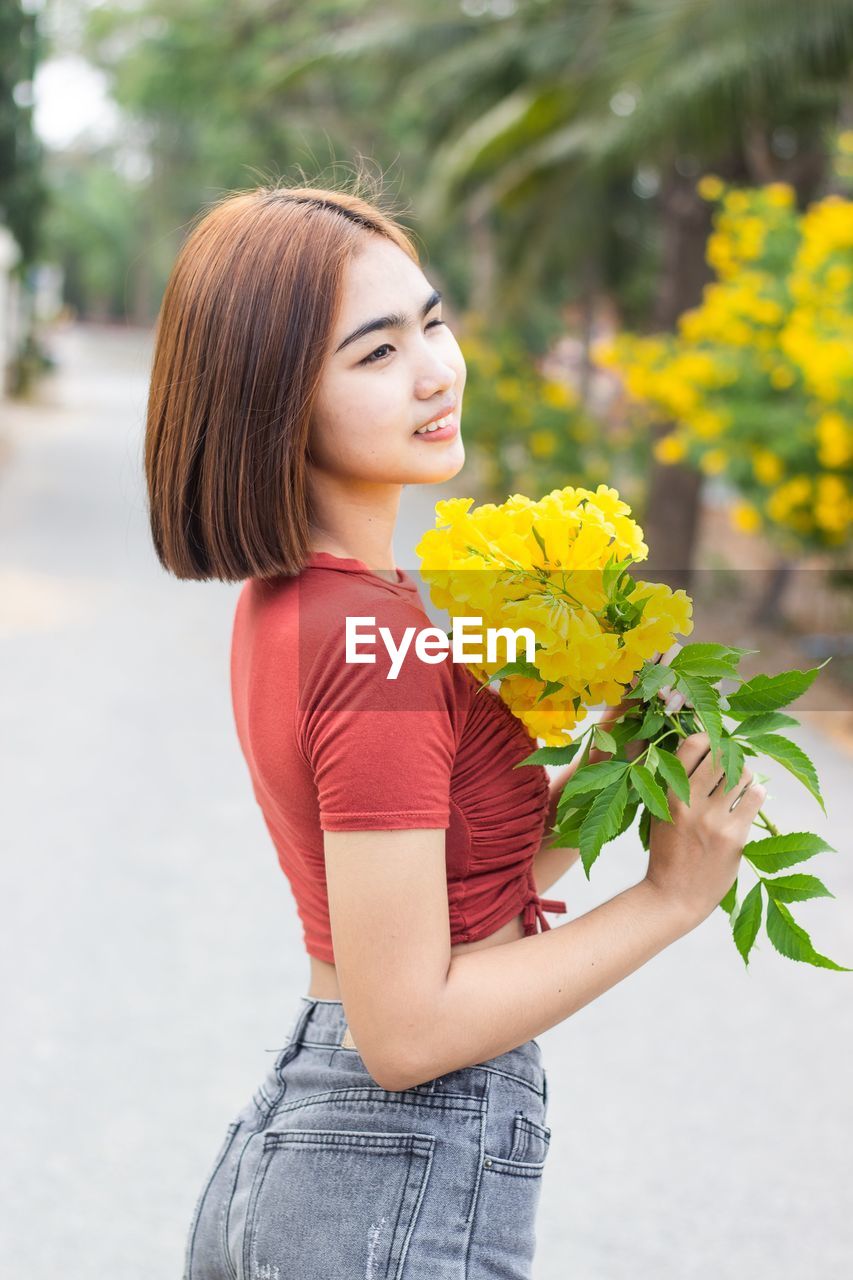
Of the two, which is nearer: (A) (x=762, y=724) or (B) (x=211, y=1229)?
(A) (x=762, y=724)

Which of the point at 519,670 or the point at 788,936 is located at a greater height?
the point at 519,670

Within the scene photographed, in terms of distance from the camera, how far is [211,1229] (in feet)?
4.91

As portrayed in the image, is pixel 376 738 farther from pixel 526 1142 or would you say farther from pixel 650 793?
pixel 526 1142

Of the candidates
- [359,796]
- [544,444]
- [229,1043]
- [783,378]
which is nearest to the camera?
[359,796]

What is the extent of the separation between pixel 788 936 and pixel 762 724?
21 centimetres

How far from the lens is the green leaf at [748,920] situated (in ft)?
4.51

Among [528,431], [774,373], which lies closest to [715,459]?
[774,373]

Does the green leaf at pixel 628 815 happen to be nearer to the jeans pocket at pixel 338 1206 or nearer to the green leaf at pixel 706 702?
the green leaf at pixel 706 702

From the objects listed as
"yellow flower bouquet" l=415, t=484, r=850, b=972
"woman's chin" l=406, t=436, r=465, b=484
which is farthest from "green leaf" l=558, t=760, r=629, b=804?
"woman's chin" l=406, t=436, r=465, b=484

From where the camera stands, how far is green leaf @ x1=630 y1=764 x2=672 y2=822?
129 cm

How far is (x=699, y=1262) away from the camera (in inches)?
119

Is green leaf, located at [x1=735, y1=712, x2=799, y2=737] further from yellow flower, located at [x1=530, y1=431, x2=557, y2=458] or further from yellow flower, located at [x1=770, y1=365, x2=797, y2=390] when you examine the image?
yellow flower, located at [x1=530, y1=431, x2=557, y2=458]

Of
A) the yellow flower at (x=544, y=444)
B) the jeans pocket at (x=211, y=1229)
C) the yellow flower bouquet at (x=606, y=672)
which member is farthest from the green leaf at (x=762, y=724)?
the yellow flower at (x=544, y=444)

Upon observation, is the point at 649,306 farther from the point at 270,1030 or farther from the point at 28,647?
the point at 270,1030
